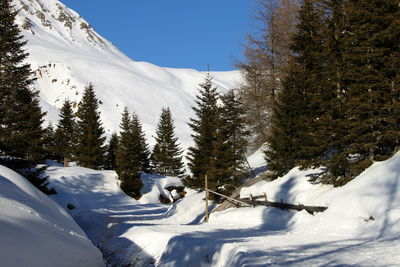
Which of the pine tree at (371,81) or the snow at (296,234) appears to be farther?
the pine tree at (371,81)

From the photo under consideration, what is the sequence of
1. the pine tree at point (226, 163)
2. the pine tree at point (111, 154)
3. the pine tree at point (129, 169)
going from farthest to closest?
the pine tree at point (111, 154)
the pine tree at point (129, 169)
the pine tree at point (226, 163)

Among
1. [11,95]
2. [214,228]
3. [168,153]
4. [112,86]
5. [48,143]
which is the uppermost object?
[112,86]

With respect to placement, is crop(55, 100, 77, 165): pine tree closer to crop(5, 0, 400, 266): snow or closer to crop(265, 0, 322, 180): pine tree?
crop(5, 0, 400, 266): snow

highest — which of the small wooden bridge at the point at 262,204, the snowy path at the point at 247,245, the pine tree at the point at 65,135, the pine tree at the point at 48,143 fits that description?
the pine tree at the point at 65,135

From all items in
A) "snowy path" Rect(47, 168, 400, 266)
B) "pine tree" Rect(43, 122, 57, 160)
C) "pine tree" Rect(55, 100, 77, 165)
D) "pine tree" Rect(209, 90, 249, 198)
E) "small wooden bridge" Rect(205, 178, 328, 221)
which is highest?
"pine tree" Rect(55, 100, 77, 165)

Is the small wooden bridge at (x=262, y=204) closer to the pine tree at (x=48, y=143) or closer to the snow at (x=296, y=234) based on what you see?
the snow at (x=296, y=234)

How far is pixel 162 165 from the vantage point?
175 ft

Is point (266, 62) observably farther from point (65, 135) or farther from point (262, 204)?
point (65, 135)

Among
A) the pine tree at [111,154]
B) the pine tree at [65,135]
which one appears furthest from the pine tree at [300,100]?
the pine tree at [65,135]

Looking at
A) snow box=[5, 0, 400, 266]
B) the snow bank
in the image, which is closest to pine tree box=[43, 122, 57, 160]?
snow box=[5, 0, 400, 266]

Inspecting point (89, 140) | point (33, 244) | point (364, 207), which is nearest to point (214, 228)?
point (364, 207)

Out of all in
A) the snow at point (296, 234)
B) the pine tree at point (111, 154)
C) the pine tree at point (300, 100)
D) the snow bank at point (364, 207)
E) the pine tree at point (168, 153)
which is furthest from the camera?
the pine tree at point (168, 153)

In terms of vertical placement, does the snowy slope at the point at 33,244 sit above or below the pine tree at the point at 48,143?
below

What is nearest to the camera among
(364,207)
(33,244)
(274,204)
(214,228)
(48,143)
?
(33,244)
